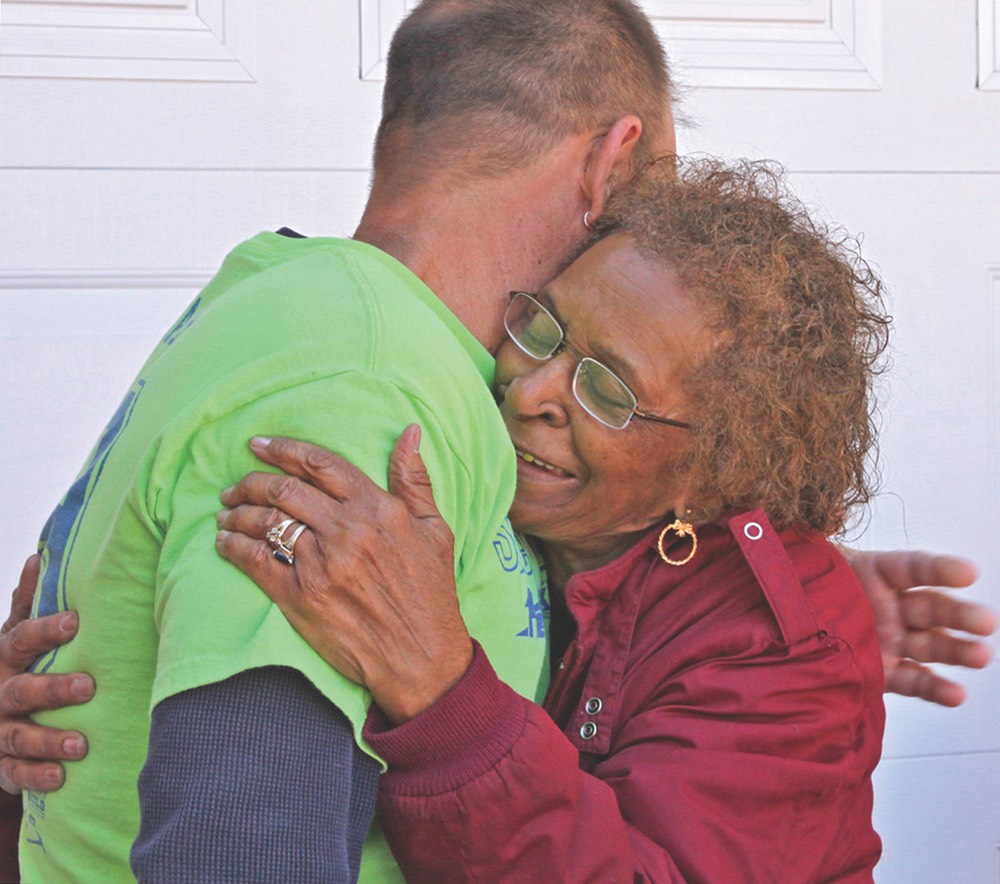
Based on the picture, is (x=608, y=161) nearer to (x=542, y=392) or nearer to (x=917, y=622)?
(x=542, y=392)

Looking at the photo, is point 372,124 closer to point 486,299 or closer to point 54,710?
point 486,299

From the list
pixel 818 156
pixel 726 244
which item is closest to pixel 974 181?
pixel 818 156

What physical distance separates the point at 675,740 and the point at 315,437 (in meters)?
0.60

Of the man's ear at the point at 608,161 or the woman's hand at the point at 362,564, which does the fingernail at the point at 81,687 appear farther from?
the man's ear at the point at 608,161

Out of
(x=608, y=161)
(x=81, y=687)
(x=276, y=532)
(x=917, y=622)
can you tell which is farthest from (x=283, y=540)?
(x=917, y=622)

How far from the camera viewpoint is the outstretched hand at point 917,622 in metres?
1.78

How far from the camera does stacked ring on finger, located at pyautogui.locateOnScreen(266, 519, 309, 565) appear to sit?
1.01 metres

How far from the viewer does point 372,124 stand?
2537mm

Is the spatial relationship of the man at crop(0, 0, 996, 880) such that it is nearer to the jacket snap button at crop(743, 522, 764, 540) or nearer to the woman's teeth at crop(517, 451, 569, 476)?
the woman's teeth at crop(517, 451, 569, 476)

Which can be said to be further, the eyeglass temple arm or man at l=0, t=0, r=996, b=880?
the eyeglass temple arm

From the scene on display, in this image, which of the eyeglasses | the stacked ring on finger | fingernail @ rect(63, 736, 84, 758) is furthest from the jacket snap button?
fingernail @ rect(63, 736, 84, 758)

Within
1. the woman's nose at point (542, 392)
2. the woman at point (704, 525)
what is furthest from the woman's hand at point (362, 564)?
the woman's nose at point (542, 392)

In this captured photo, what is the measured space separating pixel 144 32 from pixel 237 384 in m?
1.66

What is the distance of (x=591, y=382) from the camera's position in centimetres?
157
